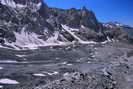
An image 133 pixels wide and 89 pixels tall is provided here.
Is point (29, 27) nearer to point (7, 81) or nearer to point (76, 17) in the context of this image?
point (7, 81)

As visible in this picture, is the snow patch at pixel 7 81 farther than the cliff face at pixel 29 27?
No

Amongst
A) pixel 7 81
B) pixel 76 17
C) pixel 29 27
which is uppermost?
pixel 76 17

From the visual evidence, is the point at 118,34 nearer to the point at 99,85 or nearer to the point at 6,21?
the point at 6,21

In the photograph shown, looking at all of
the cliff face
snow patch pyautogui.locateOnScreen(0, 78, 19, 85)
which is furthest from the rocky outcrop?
snow patch pyautogui.locateOnScreen(0, 78, 19, 85)

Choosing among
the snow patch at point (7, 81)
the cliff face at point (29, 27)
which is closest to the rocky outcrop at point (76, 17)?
the cliff face at point (29, 27)

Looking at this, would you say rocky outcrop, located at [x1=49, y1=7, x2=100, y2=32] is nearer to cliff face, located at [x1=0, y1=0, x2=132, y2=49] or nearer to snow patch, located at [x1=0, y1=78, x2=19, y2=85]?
cliff face, located at [x1=0, y1=0, x2=132, y2=49]

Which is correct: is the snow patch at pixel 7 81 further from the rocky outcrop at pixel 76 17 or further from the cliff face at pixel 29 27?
the rocky outcrop at pixel 76 17

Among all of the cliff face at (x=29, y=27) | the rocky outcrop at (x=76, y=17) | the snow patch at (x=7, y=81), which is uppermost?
the rocky outcrop at (x=76, y=17)

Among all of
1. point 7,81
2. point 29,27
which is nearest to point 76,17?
point 29,27

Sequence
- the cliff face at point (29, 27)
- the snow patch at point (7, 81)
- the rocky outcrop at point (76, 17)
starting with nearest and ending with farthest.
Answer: the snow patch at point (7, 81)
the cliff face at point (29, 27)
the rocky outcrop at point (76, 17)

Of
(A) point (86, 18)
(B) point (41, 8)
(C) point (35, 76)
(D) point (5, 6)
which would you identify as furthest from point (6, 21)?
(A) point (86, 18)

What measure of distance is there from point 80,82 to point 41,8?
49.8m

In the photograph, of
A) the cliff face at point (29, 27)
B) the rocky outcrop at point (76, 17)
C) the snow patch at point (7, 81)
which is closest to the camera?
the snow patch at point (7, 81)

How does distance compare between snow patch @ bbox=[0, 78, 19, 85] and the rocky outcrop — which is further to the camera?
the rocky outcrop
